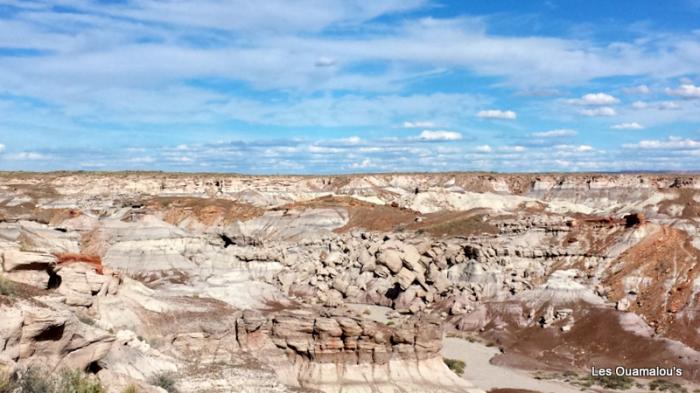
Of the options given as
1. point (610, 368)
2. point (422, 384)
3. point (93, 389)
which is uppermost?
point (93, 389)

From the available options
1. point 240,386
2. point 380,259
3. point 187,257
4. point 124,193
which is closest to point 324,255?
point 380,259

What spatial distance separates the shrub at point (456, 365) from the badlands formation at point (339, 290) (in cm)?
88

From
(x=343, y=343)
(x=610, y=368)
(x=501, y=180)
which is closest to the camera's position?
(x=343, y=343)

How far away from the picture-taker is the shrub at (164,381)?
Result: 2823 centimetres

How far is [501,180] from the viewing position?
18300 centimetres

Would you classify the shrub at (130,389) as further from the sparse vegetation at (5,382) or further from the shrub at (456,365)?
the shrub at (456,365)

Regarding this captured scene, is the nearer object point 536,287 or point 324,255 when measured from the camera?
point 536,287

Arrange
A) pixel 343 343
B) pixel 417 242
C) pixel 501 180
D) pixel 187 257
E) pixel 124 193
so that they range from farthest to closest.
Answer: pixel 501 180
pixel 124 193
pixel 417 242
pixel 187 257
pixel 343 343

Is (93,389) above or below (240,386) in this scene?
above

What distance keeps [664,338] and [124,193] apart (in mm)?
126651

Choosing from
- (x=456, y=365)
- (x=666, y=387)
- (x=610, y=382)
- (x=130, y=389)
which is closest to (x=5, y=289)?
(x=130, y=389)

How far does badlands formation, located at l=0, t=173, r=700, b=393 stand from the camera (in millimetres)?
30344

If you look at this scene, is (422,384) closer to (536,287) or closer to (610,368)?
(610,368)

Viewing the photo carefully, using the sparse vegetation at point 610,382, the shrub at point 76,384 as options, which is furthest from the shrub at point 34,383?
the sparse vegetation at point 610,382
